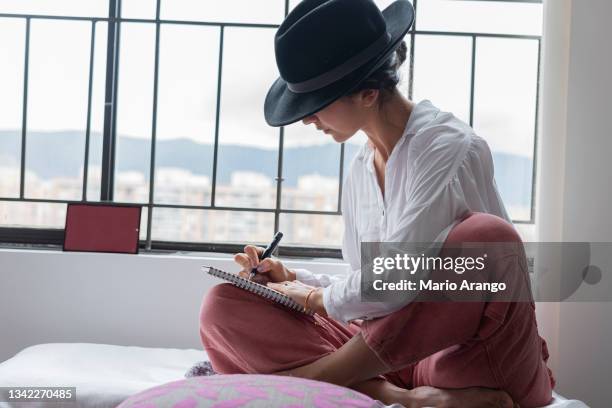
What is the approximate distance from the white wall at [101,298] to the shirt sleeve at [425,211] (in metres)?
0.76

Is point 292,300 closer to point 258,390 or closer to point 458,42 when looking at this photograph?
point 258,390

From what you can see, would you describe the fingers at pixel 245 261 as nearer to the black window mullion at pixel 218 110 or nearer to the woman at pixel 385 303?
the woman at pixel 385 303

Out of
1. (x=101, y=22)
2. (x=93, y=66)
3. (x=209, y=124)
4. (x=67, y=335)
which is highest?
(x=101, y=22)

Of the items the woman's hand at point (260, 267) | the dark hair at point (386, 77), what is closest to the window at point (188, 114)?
the woman's hand at point (260, 267)

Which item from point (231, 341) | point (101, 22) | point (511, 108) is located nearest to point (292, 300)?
point (231, 341)

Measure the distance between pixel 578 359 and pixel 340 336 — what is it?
0.86 meters

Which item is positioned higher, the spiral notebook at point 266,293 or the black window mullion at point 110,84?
the black window mullion at point 110,84

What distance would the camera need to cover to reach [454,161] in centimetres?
129

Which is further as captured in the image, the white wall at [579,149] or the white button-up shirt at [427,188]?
the white wall at [579,149]

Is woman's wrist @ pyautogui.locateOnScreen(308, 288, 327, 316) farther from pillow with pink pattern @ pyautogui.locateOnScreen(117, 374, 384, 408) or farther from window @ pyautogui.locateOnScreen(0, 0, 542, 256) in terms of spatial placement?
window @ pyautogui.locateOnScreen(0, 0, 542, 256)

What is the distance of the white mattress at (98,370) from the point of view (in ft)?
4.48

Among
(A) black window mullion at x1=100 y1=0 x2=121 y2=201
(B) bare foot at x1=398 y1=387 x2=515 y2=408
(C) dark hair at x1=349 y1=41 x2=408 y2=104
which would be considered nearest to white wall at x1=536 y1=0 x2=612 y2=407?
(C) dark hair at x1=349 y1=41 x2=408 y2=104

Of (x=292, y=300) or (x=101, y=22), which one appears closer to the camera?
(x=292, y=300)

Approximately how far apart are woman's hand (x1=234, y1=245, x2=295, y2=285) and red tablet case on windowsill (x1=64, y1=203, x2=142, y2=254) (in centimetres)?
70
